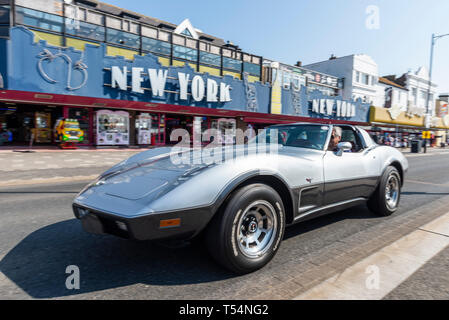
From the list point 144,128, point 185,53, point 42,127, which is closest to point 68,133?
point 42,127

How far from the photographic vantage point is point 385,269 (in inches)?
95.1

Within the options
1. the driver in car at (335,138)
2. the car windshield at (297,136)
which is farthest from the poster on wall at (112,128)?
the driver in car at (335,138)

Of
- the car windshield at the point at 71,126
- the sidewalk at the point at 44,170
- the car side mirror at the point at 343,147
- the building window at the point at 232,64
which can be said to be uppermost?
the building window at the point at 232,64

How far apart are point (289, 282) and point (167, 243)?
1.03m

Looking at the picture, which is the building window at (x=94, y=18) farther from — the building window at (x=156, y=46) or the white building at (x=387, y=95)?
the white building at (x=387, y=95)

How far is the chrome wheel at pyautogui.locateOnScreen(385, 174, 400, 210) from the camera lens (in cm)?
426

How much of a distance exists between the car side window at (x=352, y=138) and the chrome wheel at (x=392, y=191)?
2.27ft

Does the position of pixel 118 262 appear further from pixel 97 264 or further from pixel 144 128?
pixel 144 128

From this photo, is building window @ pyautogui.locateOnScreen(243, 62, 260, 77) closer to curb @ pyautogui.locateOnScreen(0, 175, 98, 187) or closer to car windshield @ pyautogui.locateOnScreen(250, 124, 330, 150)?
curb @ pyautogui.locateOnScreen(0, 175, 98, 187)

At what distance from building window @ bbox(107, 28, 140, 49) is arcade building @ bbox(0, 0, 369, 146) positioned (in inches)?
2.3

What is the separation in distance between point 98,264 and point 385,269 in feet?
8.28

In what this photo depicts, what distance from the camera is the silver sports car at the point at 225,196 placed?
6.79 ft
